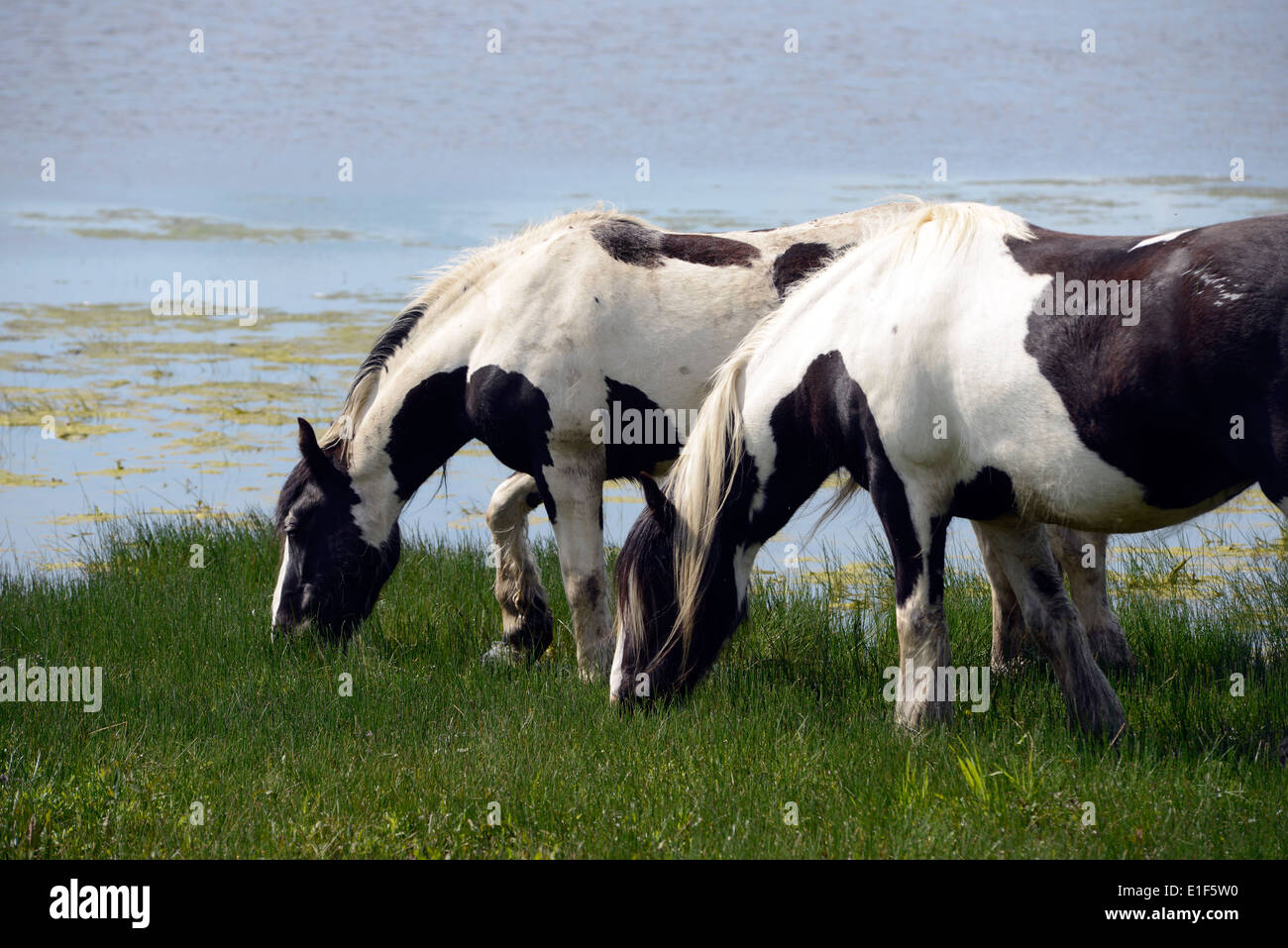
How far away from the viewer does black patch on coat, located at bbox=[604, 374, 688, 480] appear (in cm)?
590

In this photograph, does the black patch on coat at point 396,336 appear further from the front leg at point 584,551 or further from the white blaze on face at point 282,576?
the front leg at point 584,551

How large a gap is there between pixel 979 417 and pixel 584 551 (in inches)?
87.6

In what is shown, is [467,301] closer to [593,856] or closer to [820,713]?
[820,713]

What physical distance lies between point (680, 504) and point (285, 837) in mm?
1934

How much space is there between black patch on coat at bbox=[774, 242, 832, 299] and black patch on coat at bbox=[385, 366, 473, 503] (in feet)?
5.10

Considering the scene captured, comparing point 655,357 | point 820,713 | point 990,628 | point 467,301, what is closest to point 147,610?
point 467,301

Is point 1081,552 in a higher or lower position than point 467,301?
lower

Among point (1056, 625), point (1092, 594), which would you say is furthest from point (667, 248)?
point (1092, 594)

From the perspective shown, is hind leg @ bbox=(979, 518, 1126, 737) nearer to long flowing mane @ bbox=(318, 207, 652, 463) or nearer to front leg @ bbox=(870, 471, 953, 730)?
front leg @ bbox=(870, 471, 953, 730)

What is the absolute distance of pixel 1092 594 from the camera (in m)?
6.11

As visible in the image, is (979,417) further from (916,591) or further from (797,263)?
(797,263)

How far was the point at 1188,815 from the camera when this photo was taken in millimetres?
4039

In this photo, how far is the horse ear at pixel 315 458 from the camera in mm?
6191

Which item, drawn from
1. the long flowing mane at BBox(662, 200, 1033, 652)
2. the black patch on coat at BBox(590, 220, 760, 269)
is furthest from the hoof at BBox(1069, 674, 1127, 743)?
the black patch on coat at BBox(590, 220, 760, 269)
